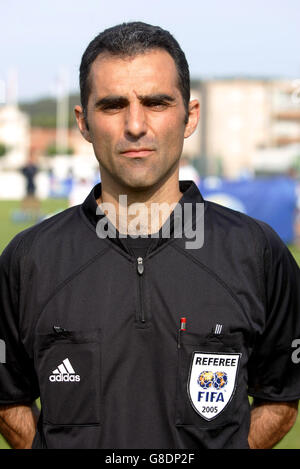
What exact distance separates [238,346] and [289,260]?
1.21 feet

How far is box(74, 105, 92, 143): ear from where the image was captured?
270cm

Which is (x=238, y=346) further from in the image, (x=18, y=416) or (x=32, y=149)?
(x=32, y=149)

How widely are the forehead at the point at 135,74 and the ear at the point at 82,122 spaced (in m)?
0.16

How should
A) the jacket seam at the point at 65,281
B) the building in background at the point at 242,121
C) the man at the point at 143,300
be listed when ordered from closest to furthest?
the man at the point at 143,300 → the jacket seam at the point at 65,281 → the building in background at the point at 242,121

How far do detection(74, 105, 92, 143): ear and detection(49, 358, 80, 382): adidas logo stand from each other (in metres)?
0.76

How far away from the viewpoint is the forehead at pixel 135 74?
2482 mm

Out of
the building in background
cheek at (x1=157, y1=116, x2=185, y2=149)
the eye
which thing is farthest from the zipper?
the building in background

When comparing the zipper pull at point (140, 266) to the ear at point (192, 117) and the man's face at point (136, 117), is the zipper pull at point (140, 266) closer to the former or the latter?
the man's face at point (136, 117)

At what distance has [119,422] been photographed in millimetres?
2342

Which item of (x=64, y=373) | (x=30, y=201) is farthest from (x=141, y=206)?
(x=30, y=201)

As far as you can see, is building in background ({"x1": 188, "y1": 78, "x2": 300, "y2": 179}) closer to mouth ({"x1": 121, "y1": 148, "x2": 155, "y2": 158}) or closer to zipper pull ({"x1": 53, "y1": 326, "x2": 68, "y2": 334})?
mouth ({"x1": 121, "y1": 148, "x2": 155, "y2": 158})

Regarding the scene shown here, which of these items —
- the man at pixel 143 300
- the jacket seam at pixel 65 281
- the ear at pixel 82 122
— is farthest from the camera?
the ear at pixel 82 122

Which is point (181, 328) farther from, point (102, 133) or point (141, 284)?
point (102, 133)

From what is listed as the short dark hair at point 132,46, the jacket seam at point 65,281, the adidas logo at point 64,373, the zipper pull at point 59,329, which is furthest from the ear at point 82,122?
the adidas logo at point 64,373
